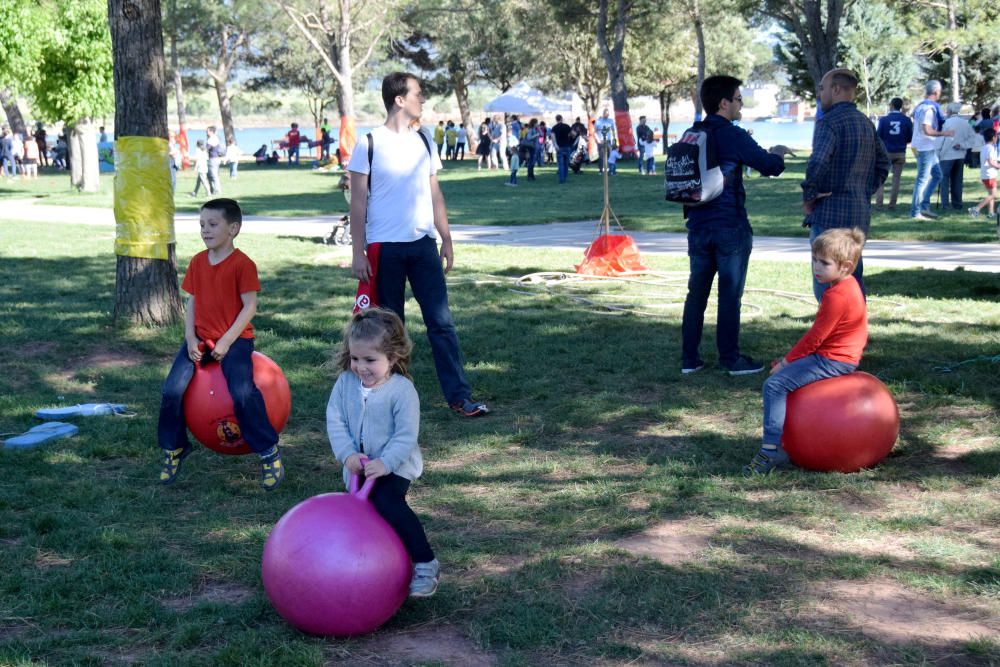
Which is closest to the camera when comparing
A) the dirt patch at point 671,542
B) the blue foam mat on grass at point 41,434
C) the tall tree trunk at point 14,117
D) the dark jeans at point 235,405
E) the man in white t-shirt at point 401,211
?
the dirt patch at point 671,542

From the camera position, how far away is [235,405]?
19.8 ft

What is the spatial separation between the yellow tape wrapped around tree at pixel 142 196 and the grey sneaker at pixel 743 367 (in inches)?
203

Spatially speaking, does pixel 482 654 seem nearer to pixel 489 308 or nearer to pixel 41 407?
pixel 41 407

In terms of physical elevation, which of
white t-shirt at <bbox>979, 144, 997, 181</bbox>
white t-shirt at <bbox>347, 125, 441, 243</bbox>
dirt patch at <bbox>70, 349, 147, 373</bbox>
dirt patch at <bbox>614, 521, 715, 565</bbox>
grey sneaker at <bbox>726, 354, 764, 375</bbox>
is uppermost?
white t-shirt at <bbox>979, 144, 997, 181</bbox>

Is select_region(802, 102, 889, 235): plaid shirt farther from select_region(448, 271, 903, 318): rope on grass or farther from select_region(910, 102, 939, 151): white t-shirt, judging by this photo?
select_region(910, 102, 939, 151): white t-shirt

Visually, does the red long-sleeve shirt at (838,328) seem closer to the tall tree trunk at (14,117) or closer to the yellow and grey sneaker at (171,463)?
the yellow and grey sneaker at (171,463)

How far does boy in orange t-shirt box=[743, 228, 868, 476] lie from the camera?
6.07 metres

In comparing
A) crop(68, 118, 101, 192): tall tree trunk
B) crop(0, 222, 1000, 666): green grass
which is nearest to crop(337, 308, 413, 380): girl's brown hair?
crop(0, 222, 1000, 666): green grass

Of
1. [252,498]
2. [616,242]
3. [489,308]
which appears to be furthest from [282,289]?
[252,498]

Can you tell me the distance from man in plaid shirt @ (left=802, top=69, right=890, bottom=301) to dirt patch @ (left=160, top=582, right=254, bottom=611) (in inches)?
197

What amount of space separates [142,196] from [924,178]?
43.3ft

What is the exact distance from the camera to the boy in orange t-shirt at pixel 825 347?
239 inches

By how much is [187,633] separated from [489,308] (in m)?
7.40

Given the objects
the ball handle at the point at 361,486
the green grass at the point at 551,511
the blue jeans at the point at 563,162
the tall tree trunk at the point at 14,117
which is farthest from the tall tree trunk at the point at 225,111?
the ball handle at the point at 361,486
